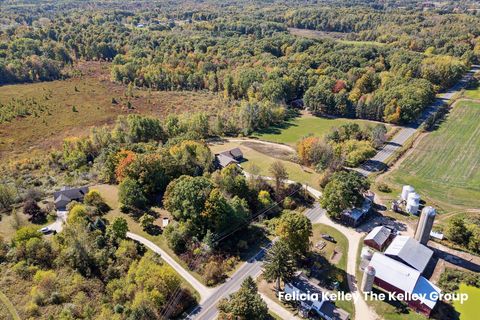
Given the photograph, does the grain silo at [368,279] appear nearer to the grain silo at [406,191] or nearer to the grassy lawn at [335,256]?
the grassy lawn at [335,256]

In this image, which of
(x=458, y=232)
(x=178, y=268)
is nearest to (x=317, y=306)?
(x=178, y=268)

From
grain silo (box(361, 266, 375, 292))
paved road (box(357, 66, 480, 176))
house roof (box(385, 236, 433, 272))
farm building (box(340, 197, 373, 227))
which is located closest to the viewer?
grain silo (box(361, 266, 375, 292))

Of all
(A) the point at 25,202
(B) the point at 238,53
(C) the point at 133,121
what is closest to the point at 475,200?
(C) the point at 133,121

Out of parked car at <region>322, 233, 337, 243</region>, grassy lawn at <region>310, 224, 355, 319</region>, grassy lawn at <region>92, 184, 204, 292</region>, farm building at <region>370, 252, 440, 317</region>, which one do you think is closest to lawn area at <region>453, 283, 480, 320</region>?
farm building at <region>370, 252, 440, 317</region>

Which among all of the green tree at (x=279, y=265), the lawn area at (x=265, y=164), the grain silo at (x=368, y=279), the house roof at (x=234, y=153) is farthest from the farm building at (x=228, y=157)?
the grain silo at (x=368, y=279)

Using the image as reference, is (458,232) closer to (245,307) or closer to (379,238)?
(379,238)

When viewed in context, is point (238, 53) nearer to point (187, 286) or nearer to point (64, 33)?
point (64, 33)

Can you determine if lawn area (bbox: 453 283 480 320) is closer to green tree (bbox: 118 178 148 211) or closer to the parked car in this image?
the parked car
